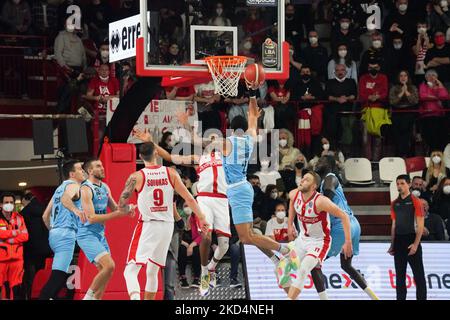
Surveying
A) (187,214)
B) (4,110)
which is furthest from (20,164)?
(187,214)

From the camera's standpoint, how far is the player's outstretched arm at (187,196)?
680 inches

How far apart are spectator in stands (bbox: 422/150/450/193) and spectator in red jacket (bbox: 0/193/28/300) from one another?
7120 mm

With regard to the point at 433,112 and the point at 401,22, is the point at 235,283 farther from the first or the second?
the point at 401,22

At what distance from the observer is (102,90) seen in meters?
22.7

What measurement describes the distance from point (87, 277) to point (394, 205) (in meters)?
4.63

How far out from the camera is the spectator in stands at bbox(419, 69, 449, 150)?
934 inches

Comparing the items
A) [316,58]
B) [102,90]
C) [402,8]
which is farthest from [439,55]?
[102,90]

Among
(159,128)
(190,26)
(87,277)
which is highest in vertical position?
(190,26)

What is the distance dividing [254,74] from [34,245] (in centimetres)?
446

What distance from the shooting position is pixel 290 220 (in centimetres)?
1848

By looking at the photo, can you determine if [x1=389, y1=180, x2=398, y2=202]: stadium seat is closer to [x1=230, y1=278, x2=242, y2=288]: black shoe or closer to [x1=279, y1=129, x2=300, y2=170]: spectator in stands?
[x1=279, y1=129, x2=300, y2=170]: spectator in stands

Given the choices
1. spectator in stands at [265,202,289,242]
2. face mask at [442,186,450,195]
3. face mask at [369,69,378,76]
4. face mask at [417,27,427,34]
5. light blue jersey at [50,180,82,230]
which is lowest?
spectator in stands at [265,202,289,242]

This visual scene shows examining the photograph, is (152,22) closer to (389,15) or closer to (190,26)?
(190,26)

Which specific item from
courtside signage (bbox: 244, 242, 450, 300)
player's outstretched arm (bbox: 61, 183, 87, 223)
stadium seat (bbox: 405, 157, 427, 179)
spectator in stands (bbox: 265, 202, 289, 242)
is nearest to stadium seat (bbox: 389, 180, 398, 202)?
stadium seat (bbox: 405, 157, 427, 179)
